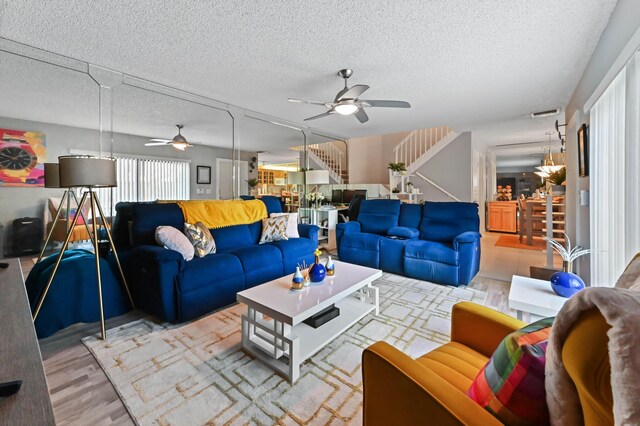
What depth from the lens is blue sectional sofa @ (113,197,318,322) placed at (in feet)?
7.87

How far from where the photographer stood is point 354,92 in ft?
9.11

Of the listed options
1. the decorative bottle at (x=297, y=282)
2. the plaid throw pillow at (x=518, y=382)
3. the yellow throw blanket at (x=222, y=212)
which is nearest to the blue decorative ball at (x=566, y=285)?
the plaid throw pillow at (x=518, y=382)

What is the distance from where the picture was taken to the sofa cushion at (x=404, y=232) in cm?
393

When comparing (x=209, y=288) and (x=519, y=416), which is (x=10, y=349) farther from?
(x=209, y=288)

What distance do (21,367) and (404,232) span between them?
3.82m

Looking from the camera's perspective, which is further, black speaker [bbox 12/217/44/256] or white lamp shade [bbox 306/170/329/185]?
white lamp shade [bbox 306/170/329/185]

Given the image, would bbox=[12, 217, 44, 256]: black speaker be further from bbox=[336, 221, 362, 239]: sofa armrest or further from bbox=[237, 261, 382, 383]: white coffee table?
bbox=[336, 221, 362, 239]: sofa armrest

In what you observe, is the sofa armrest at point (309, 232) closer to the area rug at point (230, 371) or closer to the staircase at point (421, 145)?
the area rug at point (230, 371)

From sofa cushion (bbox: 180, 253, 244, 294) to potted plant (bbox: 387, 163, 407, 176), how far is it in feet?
16.1

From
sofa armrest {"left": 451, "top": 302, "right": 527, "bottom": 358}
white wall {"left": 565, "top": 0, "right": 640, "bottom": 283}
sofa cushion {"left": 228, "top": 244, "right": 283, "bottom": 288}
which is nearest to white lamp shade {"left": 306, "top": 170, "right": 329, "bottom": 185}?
sofa cushion {"left": 228, "top": 244, "right": 283, "bottom": 288}

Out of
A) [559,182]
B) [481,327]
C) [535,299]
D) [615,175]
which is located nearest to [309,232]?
[535,299]

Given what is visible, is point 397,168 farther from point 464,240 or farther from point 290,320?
point 290,320

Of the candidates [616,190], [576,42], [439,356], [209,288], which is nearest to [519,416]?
[439,356]

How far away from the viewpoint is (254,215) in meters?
3.88
